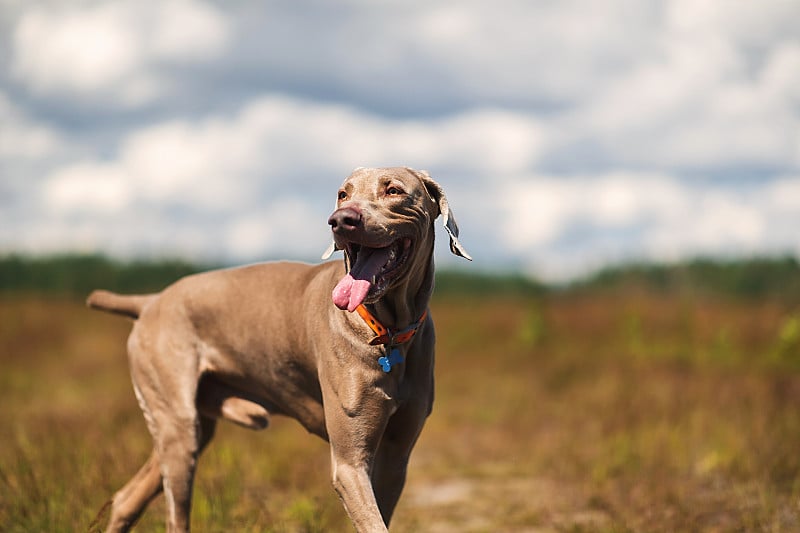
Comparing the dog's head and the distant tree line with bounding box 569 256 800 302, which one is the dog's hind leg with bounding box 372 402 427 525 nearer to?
the dog's head

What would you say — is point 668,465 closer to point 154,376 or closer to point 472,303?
point 154,376

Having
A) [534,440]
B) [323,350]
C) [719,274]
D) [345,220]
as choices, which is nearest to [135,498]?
[323,350]

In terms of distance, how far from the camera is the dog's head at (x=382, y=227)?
3.34 m

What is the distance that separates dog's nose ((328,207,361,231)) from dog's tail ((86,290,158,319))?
221 centimetres

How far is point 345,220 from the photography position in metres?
3.29

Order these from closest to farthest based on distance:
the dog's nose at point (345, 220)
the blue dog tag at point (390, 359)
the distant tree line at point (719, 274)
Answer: the dog's nose at point (345, 220) < the blue dog tag at point (390, 359) < the distant tree line at point (719, 274)

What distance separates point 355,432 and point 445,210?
116 cm

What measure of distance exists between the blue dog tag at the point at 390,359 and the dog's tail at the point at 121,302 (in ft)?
6.73

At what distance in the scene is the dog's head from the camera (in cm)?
334

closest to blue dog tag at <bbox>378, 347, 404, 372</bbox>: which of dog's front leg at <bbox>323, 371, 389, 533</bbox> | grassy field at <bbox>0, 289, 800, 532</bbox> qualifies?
dog's front leg at <bbox>323, 371, 389, 533</bbox>

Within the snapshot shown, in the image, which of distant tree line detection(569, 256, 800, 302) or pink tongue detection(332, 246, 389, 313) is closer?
pink tongue detection(332, 246, 389, 313)

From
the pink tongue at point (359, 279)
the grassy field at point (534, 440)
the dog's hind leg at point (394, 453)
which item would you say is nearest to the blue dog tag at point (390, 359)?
the dog's hind leg at point (394, 453)

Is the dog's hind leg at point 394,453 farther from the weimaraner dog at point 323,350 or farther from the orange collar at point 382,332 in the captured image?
the orange collar at point 382,332

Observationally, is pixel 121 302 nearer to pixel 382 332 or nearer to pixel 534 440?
pixel 382 332
